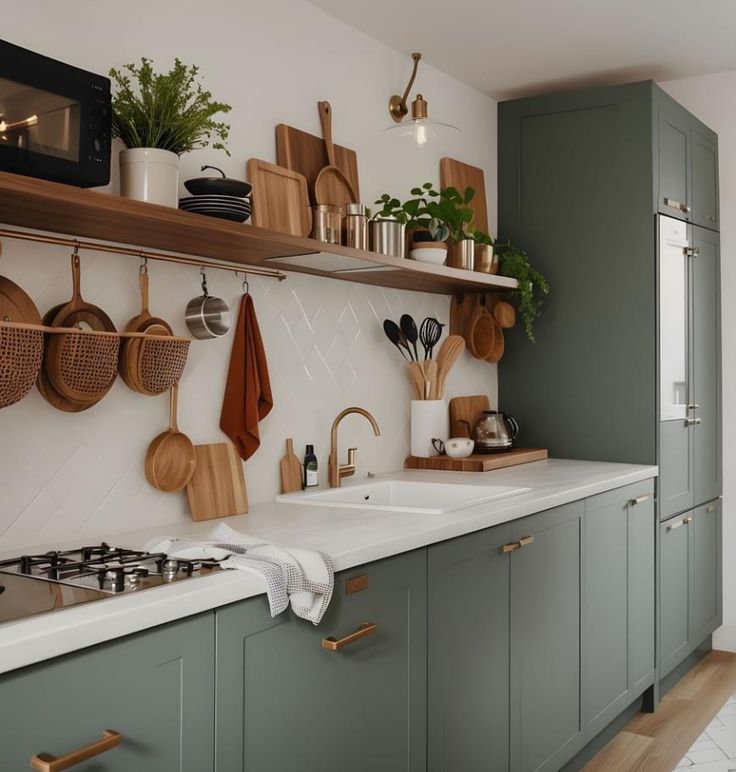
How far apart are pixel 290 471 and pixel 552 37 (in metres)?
1.89

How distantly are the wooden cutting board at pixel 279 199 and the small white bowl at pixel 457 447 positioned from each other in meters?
1.03

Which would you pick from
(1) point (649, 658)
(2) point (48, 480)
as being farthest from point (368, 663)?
(1) point (649, 658)

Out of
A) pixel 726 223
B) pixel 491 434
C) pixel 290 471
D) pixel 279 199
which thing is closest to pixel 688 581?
pixel 491 434

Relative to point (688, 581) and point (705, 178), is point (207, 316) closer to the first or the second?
point (688, 581)

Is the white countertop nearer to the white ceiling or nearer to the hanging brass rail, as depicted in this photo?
the hanging brass rail

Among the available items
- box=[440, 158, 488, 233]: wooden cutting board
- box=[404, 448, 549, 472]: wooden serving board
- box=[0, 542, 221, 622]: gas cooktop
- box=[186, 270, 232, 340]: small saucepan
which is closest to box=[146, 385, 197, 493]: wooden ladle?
box=[186, 270, 232, 340]: small saucepan

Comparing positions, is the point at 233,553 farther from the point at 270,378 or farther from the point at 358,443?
the point at 358,443

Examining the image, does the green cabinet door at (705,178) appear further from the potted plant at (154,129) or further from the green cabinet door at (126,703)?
the green cabinet door at (126,703)

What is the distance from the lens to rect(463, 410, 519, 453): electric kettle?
3.58 meters

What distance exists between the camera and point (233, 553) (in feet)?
5.94

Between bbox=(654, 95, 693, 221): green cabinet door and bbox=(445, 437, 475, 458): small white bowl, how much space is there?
1226 millimetres

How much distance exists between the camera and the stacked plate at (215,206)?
2.18 meters

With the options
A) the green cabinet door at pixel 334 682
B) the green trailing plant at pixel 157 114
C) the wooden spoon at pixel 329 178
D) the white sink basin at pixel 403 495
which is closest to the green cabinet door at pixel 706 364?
the white sink basin at pixel 403 495

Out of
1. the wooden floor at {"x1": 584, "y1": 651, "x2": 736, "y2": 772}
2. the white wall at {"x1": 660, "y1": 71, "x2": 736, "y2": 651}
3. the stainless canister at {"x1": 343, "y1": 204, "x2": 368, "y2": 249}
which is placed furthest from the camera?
the white wall at {"x1": 660, "y1": 71, "x2": 736, "y2": 651}
